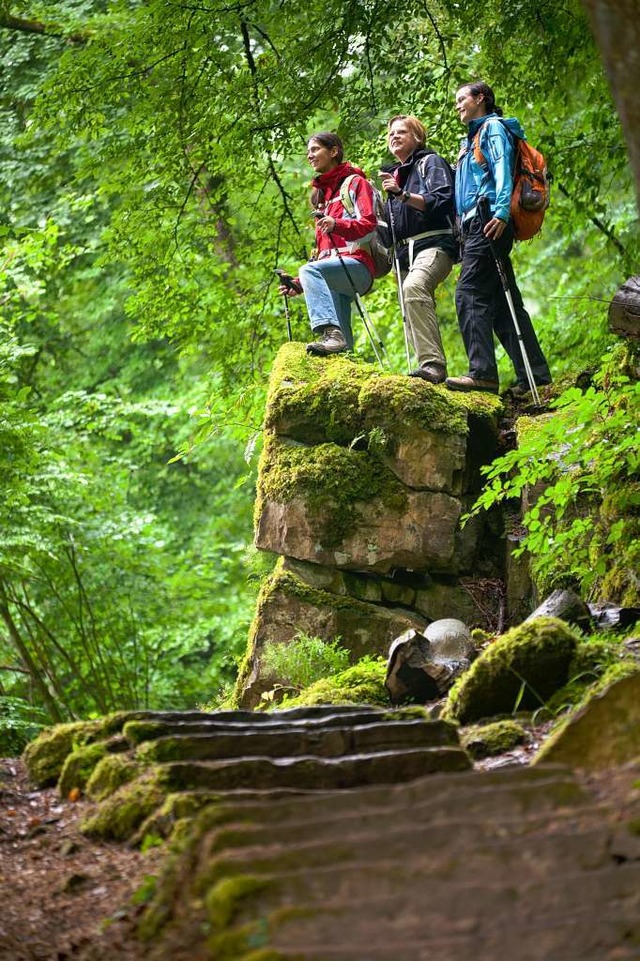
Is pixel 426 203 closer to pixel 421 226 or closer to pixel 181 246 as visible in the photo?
pixel 421 226

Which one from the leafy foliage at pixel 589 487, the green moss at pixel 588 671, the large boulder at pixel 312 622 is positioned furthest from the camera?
the large boulder at pixel 312 622

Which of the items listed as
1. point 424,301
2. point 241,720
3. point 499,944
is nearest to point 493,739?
point 241,720

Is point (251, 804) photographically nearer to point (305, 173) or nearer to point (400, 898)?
point (400, 898)

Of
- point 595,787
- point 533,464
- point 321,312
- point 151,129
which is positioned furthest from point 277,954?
point 151,129

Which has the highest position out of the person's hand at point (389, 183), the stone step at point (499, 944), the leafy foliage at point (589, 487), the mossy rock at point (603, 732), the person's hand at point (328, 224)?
the person's hand at point (389, 183)

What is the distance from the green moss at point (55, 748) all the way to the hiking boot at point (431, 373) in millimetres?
4458

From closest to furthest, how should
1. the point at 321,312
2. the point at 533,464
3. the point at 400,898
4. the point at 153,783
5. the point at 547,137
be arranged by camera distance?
the point at 400,898 < the point at 153,783 < the point at 533,464 < the point at 321,312 < the point at 547,137

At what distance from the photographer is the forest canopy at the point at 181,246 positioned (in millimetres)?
9242

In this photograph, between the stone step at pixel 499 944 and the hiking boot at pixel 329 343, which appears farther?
the hiking boot at pixel 329 343

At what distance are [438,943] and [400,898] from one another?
7.5 inches

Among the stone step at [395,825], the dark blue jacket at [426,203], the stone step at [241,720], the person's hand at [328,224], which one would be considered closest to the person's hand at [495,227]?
the dark blue jacket at [426,203]

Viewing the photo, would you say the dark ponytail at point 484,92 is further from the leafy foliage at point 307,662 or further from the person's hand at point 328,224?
the leafy foliage at point 307,662

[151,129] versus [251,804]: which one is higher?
[151,129]

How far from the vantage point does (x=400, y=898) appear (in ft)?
9.50
